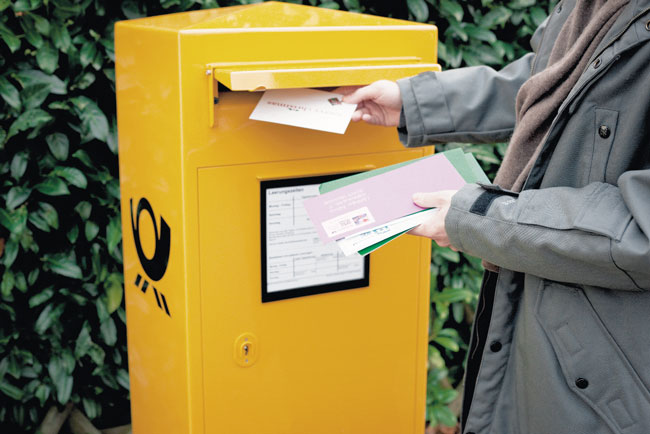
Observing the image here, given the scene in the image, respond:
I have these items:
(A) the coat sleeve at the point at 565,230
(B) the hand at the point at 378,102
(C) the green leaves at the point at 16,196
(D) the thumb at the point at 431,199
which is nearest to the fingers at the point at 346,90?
(B) the hand at the point at 378,102

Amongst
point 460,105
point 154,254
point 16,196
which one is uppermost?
point 460,105

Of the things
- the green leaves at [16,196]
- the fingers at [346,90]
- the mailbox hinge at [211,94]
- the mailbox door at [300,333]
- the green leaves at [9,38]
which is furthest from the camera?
the green leaves at [16,196]

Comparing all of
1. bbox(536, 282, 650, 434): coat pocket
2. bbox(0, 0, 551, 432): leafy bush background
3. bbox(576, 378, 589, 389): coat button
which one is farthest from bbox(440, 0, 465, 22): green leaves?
bbox(576, 378, 589, 389): coat button

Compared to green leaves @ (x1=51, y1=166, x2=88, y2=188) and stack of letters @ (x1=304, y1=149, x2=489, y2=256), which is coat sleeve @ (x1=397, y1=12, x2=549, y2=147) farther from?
green leaves @ (x1=51, y1=166, x2=88, y2=188)

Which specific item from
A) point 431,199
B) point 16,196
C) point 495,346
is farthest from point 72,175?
point 495,346

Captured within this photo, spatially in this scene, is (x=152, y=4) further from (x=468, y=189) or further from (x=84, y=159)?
(x=468, y=189)

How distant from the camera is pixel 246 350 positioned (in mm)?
1941

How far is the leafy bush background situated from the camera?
2.33 m

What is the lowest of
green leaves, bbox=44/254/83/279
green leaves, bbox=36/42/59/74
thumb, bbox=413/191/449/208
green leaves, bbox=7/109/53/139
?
green leaves, bbox=44/254/83/279

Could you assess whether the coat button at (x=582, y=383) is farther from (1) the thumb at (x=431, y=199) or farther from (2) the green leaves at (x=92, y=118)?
(2) the green leaves at (x=92, y=118)

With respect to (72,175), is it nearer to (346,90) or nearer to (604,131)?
(346,90)

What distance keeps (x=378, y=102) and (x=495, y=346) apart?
674mm

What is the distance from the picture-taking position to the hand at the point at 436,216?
5.24 feet

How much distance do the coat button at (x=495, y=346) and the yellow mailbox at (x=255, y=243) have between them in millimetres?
512
